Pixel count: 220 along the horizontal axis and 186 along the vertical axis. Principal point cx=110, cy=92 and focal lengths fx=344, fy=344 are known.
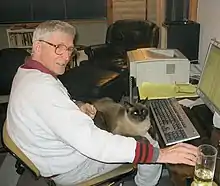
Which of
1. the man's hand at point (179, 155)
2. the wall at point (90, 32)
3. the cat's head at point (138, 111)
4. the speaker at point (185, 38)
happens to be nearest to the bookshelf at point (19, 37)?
the wall at point (90, 32)

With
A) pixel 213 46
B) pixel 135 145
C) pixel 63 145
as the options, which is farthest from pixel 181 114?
pixel 63 145

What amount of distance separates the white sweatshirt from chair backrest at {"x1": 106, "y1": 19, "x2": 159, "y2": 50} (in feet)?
8.57

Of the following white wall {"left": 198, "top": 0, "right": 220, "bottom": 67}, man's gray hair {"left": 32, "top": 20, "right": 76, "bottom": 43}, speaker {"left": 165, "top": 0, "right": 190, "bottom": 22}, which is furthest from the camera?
speaker {"left": 165, "top": 0, "right": 190, "bottom": 22}

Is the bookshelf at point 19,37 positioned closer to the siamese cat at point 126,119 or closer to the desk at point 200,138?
the siamese cat at point 126,119

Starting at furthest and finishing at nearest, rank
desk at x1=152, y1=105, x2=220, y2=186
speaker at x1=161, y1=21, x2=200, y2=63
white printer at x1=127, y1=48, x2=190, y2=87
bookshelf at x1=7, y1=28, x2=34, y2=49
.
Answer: bookshelf at x1=7, y1=28, x2=34, y2=49, speaker at x1=161, y1=21, x2=200, y2=63, white printer at x1=127, y1=48, x2=190, y2=87, desk at x1=152, y1=105, x2=220, y2=186

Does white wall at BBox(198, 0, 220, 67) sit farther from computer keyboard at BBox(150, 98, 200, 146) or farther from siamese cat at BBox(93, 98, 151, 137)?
siamese cat at BBox(93, 98, 151, 137)

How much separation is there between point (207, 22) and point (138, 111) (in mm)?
1364

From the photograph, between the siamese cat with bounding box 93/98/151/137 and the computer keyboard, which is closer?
the computer keyboard

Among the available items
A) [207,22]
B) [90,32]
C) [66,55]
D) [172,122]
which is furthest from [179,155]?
[90,32]

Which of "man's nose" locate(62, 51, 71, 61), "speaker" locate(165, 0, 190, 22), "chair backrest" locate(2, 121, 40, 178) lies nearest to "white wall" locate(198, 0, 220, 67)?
"speaker" locate(165, 0, 190, 22)

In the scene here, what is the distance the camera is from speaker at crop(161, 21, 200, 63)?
304cm

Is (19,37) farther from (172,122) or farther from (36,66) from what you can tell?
(172,122)

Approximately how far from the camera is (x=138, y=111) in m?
1.96

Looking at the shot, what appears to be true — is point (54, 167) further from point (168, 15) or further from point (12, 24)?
point (12, 24)
